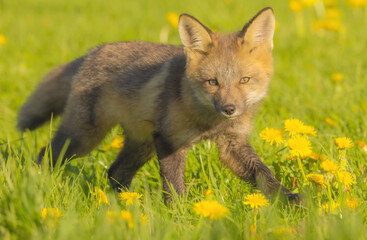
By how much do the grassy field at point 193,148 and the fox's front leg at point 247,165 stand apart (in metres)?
0.11

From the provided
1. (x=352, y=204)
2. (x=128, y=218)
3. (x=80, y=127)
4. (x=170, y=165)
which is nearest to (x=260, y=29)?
(x=170, y=165)

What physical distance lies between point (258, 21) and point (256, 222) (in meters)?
1.67

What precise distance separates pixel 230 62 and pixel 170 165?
35.8 inches

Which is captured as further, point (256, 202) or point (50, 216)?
point (256, 202)

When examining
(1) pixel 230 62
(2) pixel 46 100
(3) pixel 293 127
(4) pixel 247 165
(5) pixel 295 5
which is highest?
(1) pixel 230 62

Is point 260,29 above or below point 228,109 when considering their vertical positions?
above

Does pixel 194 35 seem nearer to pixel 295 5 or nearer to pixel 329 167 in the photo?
pixel 329 167

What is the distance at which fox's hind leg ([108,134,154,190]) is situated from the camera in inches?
173

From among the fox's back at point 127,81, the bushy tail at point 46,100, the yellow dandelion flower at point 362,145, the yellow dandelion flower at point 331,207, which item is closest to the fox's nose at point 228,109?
the fox's back at point 127,81

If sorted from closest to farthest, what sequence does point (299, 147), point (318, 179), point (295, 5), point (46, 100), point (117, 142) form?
point (318, 179)
point (299, 147)
point (117, 142)
point (46, 100)
point (295, 5)

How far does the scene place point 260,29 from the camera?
3.73m

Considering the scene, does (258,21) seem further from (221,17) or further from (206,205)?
(221,17)

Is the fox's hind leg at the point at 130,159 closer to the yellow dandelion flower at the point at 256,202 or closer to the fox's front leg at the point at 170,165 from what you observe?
the fox's front leg at the point at 170,165

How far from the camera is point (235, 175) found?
3.68 metres
